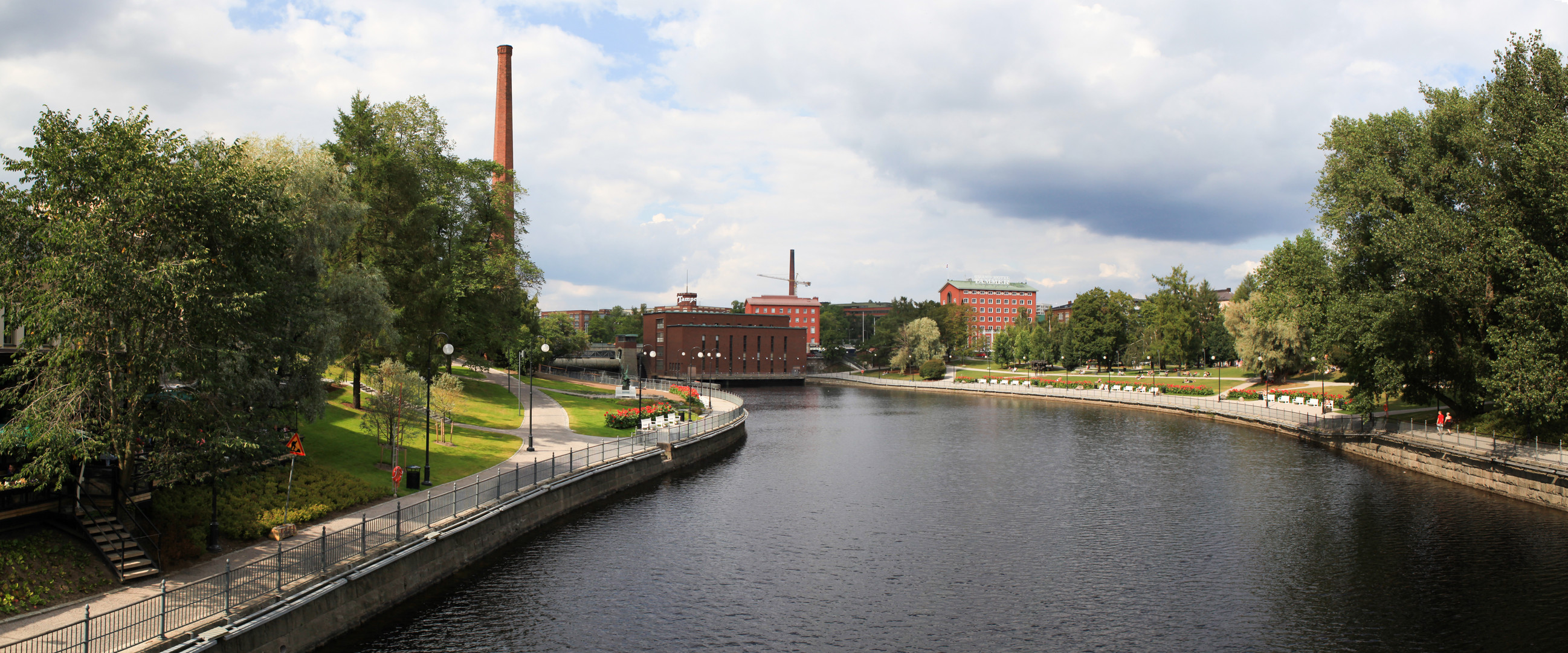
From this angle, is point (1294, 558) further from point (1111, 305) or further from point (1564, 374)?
point (1111, 305)

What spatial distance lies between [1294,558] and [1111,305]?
90.8 m

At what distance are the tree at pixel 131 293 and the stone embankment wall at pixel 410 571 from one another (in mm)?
3804

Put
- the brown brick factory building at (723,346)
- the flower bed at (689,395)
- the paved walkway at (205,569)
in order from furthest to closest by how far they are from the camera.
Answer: the brown brick factory building at (723,346) → the flower bed at (689,395) → the paved walkway at (205,569)

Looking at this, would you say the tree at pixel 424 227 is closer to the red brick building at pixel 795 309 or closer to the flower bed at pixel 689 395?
the flower bed at pixel 689 395

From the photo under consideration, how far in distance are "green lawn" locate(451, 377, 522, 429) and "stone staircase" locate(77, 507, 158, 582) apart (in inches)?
838

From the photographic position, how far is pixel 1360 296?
118 ft

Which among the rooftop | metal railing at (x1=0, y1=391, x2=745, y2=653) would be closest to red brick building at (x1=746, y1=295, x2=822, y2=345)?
the rooftop

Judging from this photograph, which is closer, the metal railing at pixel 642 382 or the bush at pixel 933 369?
the metal railing at pixel 642 382

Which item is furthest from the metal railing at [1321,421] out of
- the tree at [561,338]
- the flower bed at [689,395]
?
the tree at [561,338]

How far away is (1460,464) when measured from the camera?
32.9 meters

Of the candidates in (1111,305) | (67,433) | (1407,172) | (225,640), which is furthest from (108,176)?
(1111,305)

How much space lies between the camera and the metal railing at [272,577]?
1255 centimetres

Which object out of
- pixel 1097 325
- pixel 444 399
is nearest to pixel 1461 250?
pixel 444 399

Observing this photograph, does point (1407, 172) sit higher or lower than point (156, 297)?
higher
